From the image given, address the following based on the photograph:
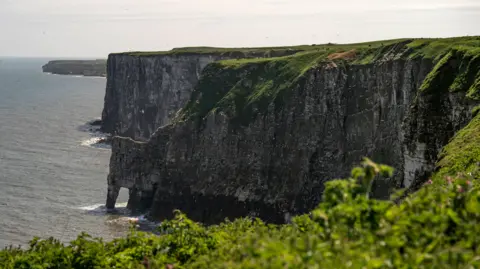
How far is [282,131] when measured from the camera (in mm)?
77312

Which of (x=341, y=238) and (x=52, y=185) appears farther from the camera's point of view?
(x=52, y=185)

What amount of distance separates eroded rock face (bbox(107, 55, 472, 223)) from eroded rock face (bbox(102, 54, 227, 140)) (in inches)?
1602

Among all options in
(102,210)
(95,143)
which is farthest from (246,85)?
(95,143)

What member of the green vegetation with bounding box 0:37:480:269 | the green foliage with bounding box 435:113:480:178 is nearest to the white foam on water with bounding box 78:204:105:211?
the green vegetation with bounding box 0:37:480:269

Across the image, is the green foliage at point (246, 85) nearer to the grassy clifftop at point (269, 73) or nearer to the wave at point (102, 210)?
the grassy clifftop at point (269, 73)

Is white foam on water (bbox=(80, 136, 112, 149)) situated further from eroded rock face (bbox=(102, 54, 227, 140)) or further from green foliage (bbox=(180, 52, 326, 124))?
green foliage (bbox=(180, 52, 326, 124))

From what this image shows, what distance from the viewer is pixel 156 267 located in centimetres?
1738

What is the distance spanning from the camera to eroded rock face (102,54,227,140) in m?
130

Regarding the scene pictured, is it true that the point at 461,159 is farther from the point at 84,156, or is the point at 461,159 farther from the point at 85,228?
the point at 84,156

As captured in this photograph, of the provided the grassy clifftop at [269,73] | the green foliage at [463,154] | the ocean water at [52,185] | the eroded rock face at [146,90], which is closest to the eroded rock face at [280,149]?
the grassy clifftop at [269,73]

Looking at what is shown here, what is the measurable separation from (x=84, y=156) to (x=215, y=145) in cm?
4538

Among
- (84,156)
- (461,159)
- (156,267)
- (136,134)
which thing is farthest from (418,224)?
(136,134)

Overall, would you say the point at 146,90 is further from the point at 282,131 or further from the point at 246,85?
the point at 282,131

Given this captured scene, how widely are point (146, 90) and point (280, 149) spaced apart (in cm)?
7201
